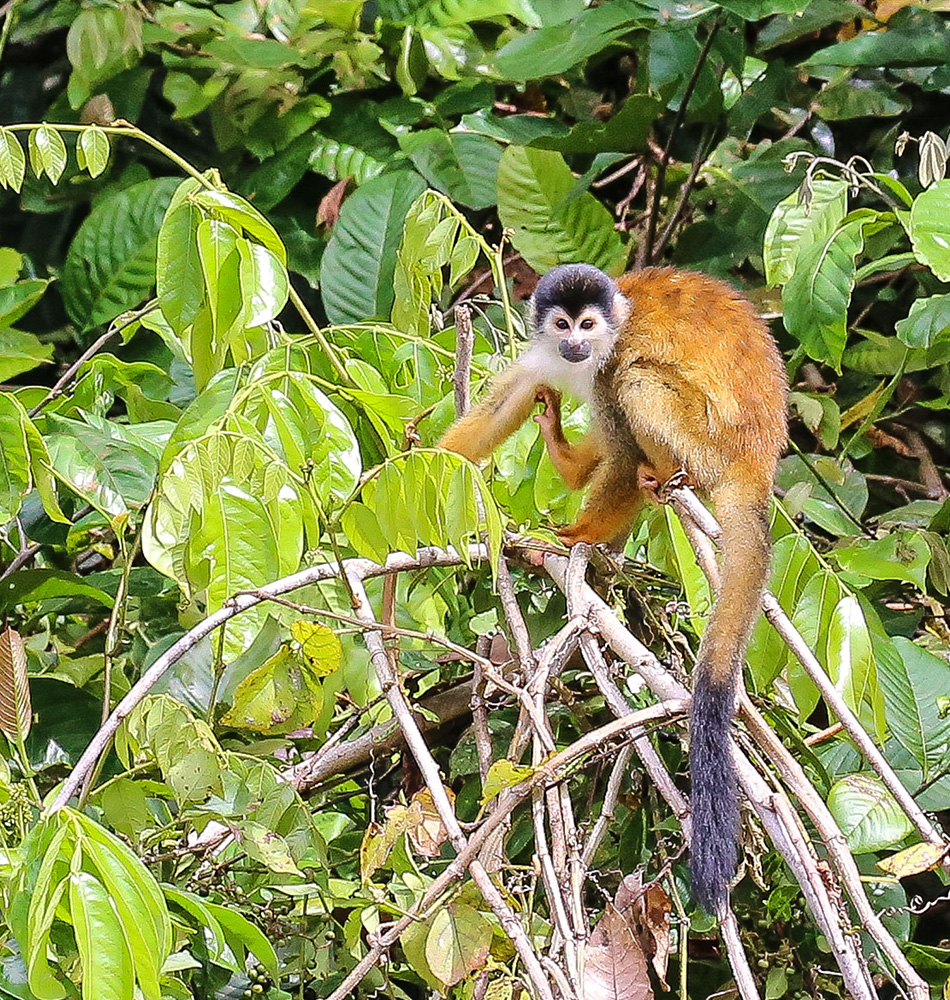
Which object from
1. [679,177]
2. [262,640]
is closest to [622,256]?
[679,177]

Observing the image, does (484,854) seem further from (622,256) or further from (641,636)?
(622,256)

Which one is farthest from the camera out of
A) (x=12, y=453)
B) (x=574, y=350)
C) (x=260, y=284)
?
(x=574, y=350)

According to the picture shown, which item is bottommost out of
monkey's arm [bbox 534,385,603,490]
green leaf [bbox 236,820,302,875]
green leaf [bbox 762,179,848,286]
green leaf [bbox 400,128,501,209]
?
green leaf [bbox 400,128,501,209]

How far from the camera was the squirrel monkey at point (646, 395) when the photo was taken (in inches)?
70.0

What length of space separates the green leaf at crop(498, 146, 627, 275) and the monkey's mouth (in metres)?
0.69

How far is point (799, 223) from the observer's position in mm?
1614

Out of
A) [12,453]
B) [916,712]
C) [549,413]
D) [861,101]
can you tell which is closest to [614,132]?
[861,101]

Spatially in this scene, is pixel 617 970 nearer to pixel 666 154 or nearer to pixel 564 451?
pixel 564 451

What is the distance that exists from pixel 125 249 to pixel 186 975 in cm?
179

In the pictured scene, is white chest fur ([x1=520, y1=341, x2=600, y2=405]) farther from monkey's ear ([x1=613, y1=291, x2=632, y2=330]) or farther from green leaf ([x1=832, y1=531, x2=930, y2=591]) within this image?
green leaf ([x1=832, y1=531, x2=930, y2=591])

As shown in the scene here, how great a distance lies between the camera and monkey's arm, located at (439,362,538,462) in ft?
6.12

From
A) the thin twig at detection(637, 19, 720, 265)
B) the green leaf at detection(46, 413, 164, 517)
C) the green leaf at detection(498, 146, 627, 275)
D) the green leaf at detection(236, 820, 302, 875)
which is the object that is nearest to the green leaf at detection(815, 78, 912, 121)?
the thin twig at detection(637, 19, 720, 265)

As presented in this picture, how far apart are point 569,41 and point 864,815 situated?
6.09 ft

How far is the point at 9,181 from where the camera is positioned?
131 centimetres
